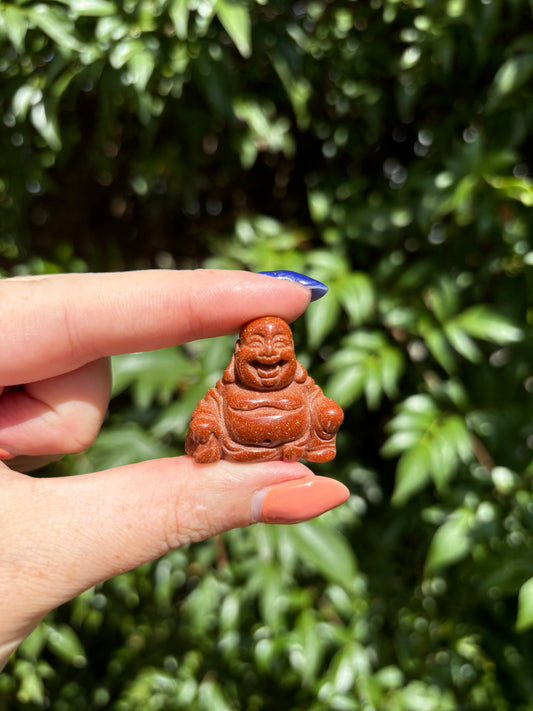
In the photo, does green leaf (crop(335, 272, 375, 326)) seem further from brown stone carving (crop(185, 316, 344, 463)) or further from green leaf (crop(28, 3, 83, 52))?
green leaf (crop(28, 3, 83, 52))

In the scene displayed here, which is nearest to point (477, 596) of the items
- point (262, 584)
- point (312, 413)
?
point (262, 584)

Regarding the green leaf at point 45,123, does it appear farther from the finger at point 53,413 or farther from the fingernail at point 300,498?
the fingernail at point 300,498

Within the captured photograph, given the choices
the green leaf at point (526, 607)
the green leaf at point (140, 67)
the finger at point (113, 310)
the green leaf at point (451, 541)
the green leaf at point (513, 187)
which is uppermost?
the green leaf at point (140, 67)

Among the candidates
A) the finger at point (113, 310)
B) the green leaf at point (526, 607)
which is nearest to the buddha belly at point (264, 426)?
the finger at point (113, 310)

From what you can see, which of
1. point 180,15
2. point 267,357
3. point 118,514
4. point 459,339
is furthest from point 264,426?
point 180,15

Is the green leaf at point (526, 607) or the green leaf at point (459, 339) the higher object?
the green leaf at point (459, 339)

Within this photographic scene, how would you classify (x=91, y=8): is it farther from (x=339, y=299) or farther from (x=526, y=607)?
(x=526, y=607)

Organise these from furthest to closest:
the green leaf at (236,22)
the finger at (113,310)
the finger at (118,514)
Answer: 1. the green leaf at (236,22)
2. the finger at (113,310)
3. the finger at (118,514)
